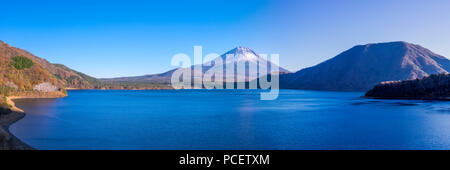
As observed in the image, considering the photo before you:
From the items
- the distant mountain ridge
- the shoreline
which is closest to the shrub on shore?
the shoreline

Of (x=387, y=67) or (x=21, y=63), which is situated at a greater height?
(x=387, y=67)

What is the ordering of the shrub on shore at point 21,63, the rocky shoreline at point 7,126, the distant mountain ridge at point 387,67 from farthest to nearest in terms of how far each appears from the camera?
the distant mountain ridge at point 387,67
the shrub on shore at point 21,63
the rocky shoreline at point 7,126

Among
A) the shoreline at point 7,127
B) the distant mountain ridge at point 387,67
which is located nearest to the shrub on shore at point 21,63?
the shoreline at point 7,127

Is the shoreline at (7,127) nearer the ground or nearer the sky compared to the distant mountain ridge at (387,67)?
nearer the ground

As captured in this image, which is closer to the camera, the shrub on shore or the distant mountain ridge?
the shrub on shore

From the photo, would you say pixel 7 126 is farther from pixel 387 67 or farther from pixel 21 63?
pixel 387 67

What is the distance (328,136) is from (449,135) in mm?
9936

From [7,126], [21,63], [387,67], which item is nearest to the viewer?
[7,126]

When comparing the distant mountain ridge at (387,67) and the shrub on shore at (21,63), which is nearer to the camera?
the shrub on shore at (21,63)

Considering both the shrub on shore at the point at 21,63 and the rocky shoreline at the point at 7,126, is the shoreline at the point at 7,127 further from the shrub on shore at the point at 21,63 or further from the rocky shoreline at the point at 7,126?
the shrub on shore at the point at 21,63

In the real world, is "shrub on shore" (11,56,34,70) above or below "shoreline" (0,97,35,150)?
above

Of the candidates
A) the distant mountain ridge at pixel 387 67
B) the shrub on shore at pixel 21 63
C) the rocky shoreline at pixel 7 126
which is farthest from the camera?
the distant mountain ridge at pixel 387 67

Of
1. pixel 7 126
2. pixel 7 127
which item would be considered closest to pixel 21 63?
pixel 7 126

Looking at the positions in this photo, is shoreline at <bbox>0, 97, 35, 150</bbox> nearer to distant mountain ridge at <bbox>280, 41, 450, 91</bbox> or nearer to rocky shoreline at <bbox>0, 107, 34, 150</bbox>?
rocky shoreline at <bbox>0, 107, 34, 150</bbox>
